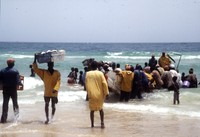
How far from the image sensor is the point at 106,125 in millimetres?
9500

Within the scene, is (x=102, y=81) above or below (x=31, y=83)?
above

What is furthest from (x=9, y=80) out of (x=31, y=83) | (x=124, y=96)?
(x=31, y=83)

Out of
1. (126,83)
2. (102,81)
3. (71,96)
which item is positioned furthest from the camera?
(71,96)

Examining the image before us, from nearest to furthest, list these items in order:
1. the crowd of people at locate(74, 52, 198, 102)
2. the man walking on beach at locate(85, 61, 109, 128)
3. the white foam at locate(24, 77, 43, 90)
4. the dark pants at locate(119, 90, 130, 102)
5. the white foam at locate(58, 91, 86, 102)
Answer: the man walking on beach at locate(85, 61, 109, 128), the crowd of people at locate(74, 52, 198, 102), the dark pants at locate(119, 90, 130, 102), the white foam at locate(58, 91, 86, 102), the white foam at locate(24, 77, 43, 90)

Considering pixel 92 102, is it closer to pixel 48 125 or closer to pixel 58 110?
pixel 48 125

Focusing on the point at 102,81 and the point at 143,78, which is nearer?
the point at 102,81

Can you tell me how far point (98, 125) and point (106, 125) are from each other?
0.18m

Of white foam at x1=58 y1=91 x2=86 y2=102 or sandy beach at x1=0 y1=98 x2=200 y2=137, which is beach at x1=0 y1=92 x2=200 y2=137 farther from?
Answer: white foam at x1=58 y1=91 x2=86 y2=102

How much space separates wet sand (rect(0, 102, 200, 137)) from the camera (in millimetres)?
8547

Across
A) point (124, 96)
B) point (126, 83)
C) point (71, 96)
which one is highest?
point (126, 83)

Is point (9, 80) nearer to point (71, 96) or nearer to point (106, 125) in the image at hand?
point (106, 125)

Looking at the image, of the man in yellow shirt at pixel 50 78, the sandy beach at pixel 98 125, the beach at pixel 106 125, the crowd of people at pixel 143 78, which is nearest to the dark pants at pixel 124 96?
the crowd of people at pixel 143 78

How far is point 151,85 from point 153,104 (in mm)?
1951

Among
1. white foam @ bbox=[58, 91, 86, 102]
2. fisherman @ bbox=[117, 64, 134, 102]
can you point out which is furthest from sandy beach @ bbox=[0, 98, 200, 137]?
white foam @ bbox=[58, 91, 86, 102]
